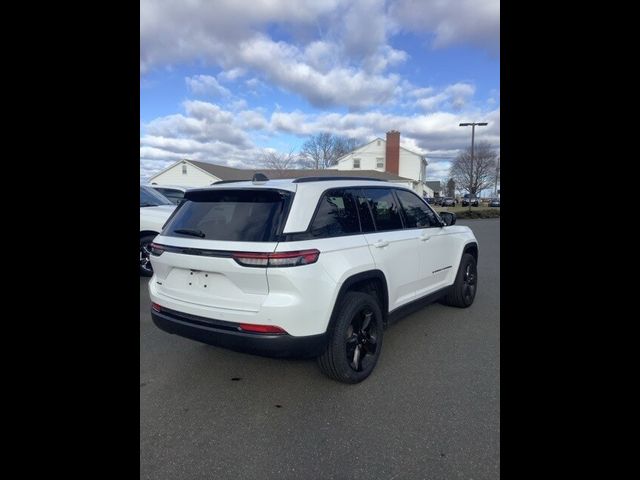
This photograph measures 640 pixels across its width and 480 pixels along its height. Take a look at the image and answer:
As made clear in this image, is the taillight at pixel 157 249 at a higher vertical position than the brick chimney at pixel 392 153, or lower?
lower

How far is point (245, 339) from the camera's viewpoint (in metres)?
2.50

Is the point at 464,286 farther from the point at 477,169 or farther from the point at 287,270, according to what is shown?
the point at 477,169

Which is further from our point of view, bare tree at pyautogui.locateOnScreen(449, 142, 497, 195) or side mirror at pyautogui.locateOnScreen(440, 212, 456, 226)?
bare tree at pyautogui.locateOnScreen(449, 142, 497, 195)

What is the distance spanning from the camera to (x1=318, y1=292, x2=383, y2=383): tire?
2.77 meters

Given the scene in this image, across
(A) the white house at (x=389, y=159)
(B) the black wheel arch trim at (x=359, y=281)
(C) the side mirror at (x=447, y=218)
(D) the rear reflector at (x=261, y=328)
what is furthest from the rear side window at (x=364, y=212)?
(A) the white house at (x=389, y=159)

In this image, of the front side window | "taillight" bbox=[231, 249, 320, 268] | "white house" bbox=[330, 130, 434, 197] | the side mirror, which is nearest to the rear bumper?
"taillight" bbox=[231, 249, 320, 268]

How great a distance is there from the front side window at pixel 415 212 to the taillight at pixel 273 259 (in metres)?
1.69

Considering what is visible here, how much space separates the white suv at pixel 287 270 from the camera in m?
2.46

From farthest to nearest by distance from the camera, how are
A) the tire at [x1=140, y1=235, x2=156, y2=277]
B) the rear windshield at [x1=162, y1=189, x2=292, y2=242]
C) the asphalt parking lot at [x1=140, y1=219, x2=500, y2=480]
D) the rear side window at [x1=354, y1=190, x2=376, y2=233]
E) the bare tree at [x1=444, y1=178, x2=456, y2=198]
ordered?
1. the bare tree at [x1=444, y1=178, x2=456, y2=198]
2. the tire at [x1=140, y1=235, x2=156, y2=277]
3. the rear side window at [x1=354, y1=190, x2=376, y2=233]
4. the rear windshield at [x1=162, y1=189, x2=292, y2=242]
5. the asphalt parking lot at [x1=140, y1=219, x2=500, y2=480]

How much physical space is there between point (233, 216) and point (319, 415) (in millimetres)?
1648

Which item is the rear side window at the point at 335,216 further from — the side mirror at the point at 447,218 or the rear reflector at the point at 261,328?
the side mirror at the point at 447,218

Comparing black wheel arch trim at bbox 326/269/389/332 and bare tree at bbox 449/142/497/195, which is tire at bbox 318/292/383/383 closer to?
black wheel arch trim at bbox 326/269/389/332

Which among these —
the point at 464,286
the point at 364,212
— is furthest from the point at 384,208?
the point at 464,286
